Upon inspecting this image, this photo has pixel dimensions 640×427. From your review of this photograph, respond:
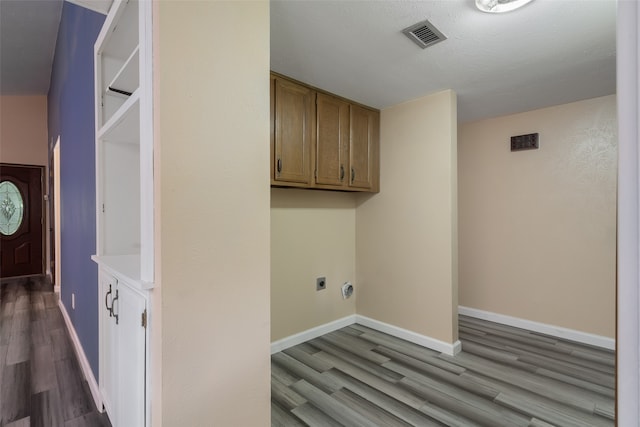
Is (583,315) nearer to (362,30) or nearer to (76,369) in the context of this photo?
(362,30)

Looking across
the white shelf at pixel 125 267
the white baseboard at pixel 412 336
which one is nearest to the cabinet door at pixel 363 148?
the white baseboard at pixel 412 336

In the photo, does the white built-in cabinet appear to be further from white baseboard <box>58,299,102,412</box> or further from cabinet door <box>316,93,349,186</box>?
cabinet door <box>316,93,349,186</box>

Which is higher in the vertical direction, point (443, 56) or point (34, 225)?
point (443, 56)

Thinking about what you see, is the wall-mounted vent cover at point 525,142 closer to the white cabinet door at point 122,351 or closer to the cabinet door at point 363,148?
the cabinet door at point 363,148

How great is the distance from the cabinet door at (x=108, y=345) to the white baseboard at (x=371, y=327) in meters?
1.23

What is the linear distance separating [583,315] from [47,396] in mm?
4308

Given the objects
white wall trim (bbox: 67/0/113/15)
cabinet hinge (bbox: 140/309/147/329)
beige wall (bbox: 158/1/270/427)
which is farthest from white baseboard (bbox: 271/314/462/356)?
white wall trim (bbox: 67/0/113/15)

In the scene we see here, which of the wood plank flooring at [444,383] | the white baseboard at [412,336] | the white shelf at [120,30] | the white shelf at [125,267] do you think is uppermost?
the white shelf at [120,30]

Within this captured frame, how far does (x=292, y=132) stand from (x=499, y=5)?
1.54m

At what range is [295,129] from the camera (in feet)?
8.39

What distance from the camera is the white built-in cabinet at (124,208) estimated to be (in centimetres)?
105

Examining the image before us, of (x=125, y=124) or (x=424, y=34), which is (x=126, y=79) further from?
(x=424, y=34)

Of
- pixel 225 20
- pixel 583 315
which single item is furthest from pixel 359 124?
pixel 583 315

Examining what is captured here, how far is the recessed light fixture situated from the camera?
1526mm
